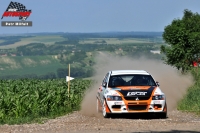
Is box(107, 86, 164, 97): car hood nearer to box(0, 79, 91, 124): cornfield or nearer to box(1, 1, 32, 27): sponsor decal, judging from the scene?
box(0, 79, 91, 124): cornfield

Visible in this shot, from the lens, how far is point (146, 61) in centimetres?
3425

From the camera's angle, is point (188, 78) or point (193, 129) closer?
point (193, 129)

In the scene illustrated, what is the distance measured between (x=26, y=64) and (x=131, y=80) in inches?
3906

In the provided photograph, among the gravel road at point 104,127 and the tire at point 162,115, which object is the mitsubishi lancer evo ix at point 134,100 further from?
the gravel road at point 104,127

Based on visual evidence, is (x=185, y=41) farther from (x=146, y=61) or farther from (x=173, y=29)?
(x=146, y=61)

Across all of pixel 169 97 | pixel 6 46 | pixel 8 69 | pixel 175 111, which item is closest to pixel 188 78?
pixel 169 97

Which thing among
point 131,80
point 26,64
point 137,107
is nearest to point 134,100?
point 137,107

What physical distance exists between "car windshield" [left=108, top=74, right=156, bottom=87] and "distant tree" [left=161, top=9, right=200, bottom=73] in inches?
1482

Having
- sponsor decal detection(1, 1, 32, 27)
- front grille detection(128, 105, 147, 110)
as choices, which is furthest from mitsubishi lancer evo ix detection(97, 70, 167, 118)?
sponsor decal detection(1, 1, 32, 27)

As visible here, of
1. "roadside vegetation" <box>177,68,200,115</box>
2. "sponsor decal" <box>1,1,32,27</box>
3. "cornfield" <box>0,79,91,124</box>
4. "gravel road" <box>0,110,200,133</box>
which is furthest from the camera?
"sponsor decal" <box>1,1,32,27</box>

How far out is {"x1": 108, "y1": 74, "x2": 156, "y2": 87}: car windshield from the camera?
1813 cm

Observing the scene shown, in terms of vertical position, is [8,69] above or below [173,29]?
below

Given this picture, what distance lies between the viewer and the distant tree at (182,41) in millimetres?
57469

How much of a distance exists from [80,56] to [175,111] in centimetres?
8107
